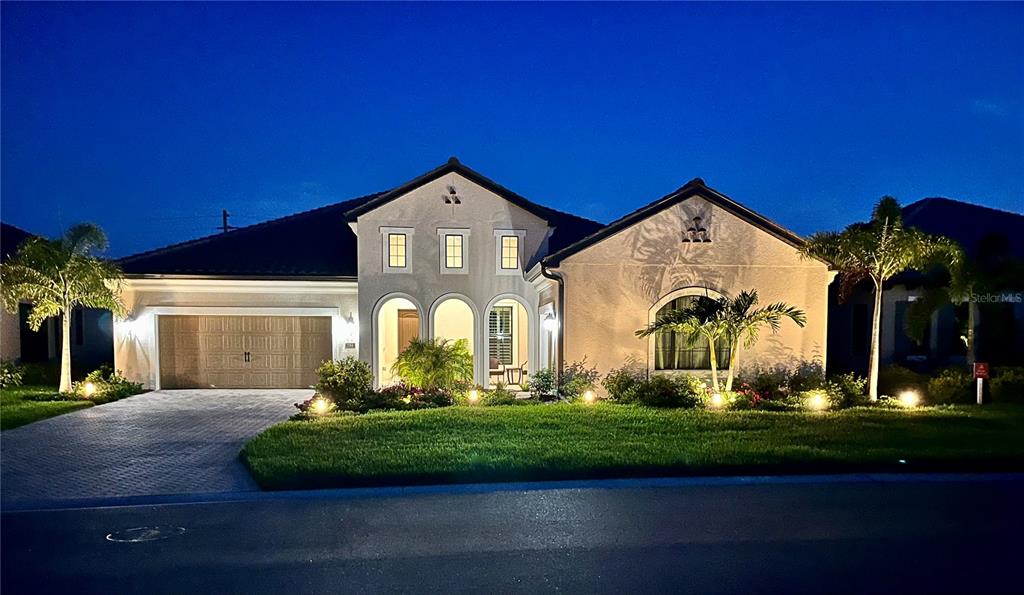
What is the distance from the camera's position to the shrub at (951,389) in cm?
1217

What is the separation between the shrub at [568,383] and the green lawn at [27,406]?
1019 centimetres

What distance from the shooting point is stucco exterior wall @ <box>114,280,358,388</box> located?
1465 centimetres

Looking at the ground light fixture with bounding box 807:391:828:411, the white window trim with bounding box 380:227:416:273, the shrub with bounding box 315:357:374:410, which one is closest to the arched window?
the ground light fixture with bounding box 807:391:828:411

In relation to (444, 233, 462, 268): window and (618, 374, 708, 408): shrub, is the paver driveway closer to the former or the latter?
(444, 233, 462, 268): window

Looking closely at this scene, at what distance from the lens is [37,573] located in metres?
4.46

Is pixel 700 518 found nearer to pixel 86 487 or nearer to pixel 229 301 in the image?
pixel 86 487

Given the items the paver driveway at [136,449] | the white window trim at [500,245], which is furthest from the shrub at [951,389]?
the paver driveway at [136,449]

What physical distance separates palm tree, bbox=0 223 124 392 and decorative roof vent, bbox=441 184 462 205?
865 cm

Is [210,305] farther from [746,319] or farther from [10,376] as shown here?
[746,319]

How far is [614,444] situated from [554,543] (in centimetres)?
331

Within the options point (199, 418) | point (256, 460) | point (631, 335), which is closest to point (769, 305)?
point (631, 335)

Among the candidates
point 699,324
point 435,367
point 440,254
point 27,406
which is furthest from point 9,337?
point 699,324

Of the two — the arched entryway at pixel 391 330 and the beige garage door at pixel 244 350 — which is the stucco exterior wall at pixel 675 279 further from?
the beige garage door at pixel 244 350

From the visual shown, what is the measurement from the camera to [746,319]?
460 inches
